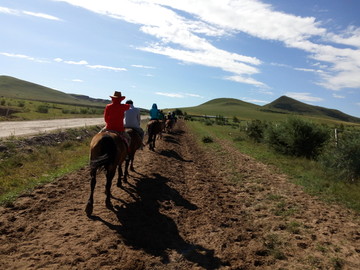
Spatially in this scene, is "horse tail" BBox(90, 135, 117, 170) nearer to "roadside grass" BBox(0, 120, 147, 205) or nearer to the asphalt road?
"roadside grass" BBox(0, 120, 147, 205)

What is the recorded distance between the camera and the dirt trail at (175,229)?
4617mm

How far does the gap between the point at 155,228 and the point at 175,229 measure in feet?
1.42

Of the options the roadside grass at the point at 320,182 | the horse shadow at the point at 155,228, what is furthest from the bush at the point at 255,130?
the horse shadow at the point at 155,228

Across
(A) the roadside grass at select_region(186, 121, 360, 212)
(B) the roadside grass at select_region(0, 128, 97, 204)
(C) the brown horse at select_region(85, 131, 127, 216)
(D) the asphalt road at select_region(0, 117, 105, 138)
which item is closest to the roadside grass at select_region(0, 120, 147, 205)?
(B) the roadside grass at select_region(0, 128, 97, 204)

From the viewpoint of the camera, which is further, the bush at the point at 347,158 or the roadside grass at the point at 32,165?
the bush at the point at 347,158

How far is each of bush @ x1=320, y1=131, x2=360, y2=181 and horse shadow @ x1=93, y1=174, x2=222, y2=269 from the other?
274 inches

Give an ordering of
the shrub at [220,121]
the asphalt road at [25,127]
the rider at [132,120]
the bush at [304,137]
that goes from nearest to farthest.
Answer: the rider at [132,120], the bush at [304,137], the asphalt road at [25,127], the shrub at [220,121]

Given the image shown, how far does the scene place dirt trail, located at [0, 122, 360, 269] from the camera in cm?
462

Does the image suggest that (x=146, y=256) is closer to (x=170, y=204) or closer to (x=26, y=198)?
(x=170, y=204)

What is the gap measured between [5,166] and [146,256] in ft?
26.1

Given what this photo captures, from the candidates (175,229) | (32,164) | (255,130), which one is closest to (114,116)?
(175,229)

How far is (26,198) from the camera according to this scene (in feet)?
23.3

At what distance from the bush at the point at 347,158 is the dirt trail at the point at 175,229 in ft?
8.97

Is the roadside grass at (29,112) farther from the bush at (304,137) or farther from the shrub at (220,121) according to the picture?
the bush at (304,137)
